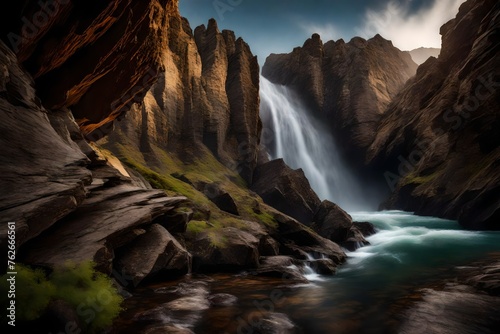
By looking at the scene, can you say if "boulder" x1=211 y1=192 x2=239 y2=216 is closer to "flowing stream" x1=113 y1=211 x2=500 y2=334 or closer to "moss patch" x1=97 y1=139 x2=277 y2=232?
"moss patch" x1=97 y1=139 x2=277 y2=232

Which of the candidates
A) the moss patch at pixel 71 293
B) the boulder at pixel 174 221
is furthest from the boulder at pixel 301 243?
the moss patch at pixel 71 293

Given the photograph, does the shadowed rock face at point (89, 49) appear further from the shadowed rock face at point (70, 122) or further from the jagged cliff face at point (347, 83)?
the jagged cliff face at point (347, 83)

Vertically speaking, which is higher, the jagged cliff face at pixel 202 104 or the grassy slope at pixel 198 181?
the jagged cliff face at pixel 202 104

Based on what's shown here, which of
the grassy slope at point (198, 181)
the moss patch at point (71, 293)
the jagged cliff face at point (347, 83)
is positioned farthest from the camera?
the jagged cliff face at point (347, 83)

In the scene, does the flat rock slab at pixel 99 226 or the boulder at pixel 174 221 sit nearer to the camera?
the flat rock slab at pixel 99 226

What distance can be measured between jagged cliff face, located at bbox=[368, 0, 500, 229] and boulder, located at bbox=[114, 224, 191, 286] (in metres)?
27.1

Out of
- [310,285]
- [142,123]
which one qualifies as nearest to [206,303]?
[310,285]

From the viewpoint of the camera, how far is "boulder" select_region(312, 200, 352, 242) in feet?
83.6

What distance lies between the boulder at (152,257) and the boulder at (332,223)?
15.9 meters

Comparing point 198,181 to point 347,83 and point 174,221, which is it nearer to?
point 174,221

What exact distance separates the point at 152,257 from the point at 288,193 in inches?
958

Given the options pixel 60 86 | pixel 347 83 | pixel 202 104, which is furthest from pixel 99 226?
pixel 347 83

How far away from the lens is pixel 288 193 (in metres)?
34.5

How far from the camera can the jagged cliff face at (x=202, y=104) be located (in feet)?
113
